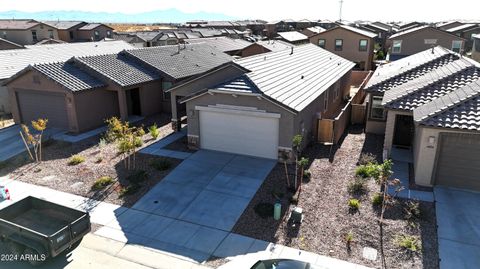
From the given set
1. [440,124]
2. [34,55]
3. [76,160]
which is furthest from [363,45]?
[76,160]

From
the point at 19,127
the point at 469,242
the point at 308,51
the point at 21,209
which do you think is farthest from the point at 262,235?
the point at 308,51

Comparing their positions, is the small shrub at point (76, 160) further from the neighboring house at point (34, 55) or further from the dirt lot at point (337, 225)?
the neighboring house at point (34, 55)

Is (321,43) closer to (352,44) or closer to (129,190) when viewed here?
(352,44)

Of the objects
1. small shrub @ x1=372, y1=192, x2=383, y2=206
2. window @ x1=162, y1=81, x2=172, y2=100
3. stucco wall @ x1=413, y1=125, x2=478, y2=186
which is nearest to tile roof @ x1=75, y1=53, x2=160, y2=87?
window @ x1=162, y1=81, x2=172, y2=100

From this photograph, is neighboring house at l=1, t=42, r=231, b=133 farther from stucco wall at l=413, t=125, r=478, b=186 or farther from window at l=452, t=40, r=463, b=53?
window at l=452, t=40, r=463, b=53

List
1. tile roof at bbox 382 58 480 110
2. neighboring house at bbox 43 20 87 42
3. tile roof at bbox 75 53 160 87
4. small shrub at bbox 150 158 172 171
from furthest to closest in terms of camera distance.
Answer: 1. neighboring house at bbox 43 20 87 42
2. tile roof at bbox 75 53 160 87
3. tile roof at bbox 382 58 480 110
4. small shrub at bbox 150 158 172 171

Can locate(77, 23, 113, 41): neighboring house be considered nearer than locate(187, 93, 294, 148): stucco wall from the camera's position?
No
